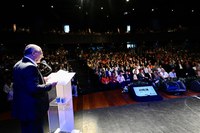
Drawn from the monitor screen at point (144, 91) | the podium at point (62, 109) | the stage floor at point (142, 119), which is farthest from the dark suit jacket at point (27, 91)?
the monitor screen at point (144, 91)

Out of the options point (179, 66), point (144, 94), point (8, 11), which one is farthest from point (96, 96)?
point (8, 11)

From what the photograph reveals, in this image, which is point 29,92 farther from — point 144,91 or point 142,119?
point 144,91

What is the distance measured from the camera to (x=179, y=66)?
→ 8.93 metres

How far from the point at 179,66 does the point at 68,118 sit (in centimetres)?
686

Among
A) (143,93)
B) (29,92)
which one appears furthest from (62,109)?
(143,93)

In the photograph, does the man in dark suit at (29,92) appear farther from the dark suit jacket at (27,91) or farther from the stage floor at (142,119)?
the stage floor at (142,119)

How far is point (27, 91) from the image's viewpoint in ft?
6.96

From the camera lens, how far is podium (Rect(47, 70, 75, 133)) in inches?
115

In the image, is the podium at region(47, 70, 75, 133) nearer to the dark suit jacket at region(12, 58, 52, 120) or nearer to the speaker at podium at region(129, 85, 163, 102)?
the dark suit jacket at region(12, 58, 52, 120)

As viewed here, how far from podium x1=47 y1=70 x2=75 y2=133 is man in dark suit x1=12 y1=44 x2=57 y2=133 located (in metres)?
0.66

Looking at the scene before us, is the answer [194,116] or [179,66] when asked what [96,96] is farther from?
[179,66]

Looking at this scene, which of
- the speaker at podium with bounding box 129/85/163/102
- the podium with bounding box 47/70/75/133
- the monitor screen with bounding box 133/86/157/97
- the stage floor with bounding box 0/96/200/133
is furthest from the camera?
the monitor screen with bounding box 133/86/157/97

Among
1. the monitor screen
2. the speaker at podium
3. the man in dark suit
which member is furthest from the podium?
the monitor screen

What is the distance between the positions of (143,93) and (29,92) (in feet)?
13.8
